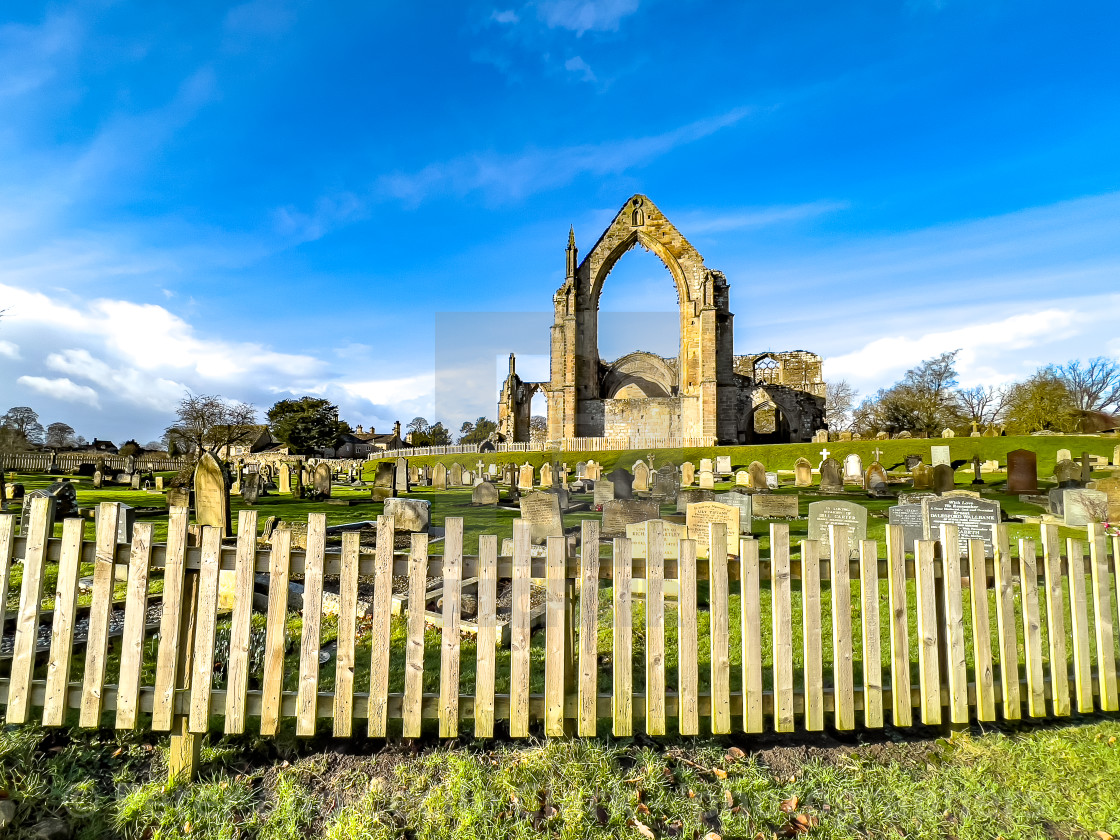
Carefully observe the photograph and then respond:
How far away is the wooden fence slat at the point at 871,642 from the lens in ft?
9.84

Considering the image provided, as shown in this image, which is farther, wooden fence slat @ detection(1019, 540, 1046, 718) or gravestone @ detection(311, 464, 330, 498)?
gravestone @ detection(311, 464, 330, 498)

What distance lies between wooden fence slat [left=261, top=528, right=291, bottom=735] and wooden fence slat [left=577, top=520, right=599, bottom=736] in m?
1.50

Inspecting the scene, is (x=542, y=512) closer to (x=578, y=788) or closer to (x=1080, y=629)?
(x=578, y=788)

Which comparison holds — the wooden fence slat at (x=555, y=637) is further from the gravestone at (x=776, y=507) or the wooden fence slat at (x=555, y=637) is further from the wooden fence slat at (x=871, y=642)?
the gravestone at (x=776, y=507)

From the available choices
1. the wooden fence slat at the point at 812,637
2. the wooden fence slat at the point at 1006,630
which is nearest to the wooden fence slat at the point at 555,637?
the wooden fence slat at the point at 812,637

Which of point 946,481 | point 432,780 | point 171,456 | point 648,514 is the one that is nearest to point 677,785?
Result: point 432,780

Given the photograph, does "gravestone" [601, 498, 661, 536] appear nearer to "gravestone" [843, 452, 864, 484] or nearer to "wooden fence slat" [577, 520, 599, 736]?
"wooden fence slat" [577, 520, 599, 736]

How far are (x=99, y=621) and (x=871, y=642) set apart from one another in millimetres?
4021

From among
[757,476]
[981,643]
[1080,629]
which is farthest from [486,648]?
[757,476]

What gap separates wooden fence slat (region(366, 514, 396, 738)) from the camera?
2.75m

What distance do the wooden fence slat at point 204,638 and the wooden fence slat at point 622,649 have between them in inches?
80.2

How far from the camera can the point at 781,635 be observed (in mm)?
2902

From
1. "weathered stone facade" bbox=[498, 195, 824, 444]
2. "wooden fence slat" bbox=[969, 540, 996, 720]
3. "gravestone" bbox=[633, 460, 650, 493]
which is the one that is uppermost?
"weathered stone facade" bbox=[498, 195, 824, 444]

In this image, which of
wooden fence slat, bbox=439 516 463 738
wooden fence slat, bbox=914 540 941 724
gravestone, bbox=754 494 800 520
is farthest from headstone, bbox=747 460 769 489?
wooden fence slat, bbox=439 516 463 738
